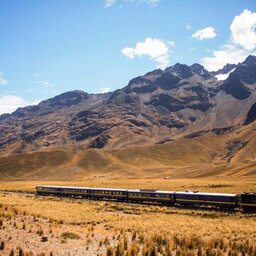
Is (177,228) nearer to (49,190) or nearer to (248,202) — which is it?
(248,202)

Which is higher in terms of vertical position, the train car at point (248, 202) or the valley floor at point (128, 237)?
the train car at point (248, 202)

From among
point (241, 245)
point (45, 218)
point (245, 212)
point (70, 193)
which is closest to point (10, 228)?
point (45, 218)

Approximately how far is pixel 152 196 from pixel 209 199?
39.4 ft

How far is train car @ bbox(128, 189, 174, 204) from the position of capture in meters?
61.8

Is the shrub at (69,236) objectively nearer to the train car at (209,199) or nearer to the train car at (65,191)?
the train car at (209,199)

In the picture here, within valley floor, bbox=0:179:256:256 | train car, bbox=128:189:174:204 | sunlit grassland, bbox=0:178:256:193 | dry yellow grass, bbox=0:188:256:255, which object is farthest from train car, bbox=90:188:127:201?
valley floor, bbox=0:179:256:256

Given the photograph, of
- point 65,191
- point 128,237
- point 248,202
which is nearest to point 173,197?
point 248,202

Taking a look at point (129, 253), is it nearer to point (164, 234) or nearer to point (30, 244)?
point (30, 244)

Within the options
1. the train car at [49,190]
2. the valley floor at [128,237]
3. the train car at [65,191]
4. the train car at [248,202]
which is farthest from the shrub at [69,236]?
the train car at [49,190]

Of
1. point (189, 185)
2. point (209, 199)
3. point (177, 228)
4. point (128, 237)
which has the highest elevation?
point (209, 199)

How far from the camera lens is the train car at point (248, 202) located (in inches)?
1945

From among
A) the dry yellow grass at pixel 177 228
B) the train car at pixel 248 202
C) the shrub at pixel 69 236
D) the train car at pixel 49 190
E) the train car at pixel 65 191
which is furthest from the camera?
the train car at pixel 49 190

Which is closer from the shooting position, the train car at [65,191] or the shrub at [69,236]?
the shrub at [69,236]

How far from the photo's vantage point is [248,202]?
4994cm
